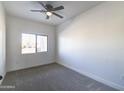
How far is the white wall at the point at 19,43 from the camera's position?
3707mm

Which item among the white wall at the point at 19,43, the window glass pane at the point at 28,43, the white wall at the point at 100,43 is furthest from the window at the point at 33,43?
the white wall at the point at 100,43

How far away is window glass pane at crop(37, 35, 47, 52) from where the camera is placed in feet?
15.7

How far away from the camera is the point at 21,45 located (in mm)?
4066

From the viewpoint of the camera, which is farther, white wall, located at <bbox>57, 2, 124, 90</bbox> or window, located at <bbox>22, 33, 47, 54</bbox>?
window, located at <bbox>22, 33, 47, 54</bbox>

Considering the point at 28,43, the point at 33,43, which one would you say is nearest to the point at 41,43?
the point at 33,43

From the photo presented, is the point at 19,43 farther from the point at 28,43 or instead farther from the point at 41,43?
the point at 41,43

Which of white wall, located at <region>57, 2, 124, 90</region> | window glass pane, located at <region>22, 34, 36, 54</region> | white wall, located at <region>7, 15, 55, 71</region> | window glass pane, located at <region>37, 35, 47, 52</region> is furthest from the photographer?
window glass pane, located at <region>37, 35, 47, 52</region>

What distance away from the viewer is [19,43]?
3.98 metres

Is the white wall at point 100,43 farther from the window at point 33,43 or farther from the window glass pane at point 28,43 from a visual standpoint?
the window glass pane at point 28,43

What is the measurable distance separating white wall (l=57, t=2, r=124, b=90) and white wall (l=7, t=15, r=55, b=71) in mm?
1738

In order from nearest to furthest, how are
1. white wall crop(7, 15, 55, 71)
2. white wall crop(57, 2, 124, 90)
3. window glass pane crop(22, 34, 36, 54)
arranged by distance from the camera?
white wall crop(57, 2, 124, 90) → white wall crop(7, 15, 55, 71) → window glass pane crop(22, 34, 36, 54)

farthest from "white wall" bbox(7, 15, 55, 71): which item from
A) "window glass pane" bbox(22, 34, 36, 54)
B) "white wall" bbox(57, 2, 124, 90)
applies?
"white wall" bbox(57, 2, 124, 90)

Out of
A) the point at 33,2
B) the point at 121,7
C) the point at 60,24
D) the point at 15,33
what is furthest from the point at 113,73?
the point at 15,33

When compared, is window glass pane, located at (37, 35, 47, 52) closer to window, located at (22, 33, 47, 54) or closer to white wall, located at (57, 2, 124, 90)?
window, located at (22, 33, 47, 54)
